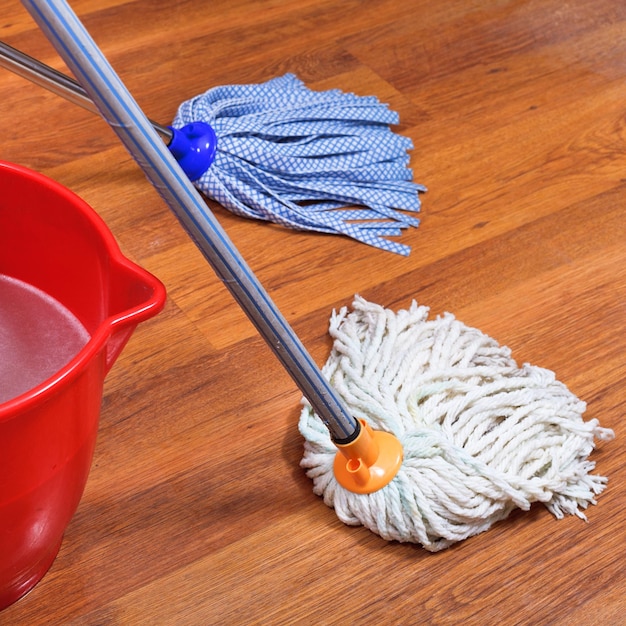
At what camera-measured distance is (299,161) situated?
1267 millimetres

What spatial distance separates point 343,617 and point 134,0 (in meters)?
1.26

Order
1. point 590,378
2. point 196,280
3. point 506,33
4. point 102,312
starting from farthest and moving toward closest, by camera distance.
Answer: point 506,33 < point 196,280 < point 590,378 < point 102,312

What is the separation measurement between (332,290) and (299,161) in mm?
211

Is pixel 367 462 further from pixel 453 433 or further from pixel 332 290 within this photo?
pixel 332 290

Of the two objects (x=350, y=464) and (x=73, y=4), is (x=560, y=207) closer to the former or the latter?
(x=350, y=464)

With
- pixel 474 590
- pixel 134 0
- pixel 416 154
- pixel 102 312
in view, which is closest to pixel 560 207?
pixel 416 154

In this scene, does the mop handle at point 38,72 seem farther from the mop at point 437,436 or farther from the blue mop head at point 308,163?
the mop at point 437,436

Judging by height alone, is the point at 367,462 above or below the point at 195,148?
below

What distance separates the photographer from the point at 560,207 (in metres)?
1.27

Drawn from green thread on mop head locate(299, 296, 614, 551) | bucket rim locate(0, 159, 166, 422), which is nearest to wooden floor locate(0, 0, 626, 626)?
green thread on mop head locate(299, 296, 614, 551)

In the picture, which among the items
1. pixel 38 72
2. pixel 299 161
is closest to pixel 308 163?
pixel 299 161

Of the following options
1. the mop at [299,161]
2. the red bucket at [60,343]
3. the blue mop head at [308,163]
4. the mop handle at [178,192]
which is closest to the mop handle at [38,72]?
the mop at [299,161]

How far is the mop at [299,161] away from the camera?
1237 mm

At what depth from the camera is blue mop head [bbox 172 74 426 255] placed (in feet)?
4.07
